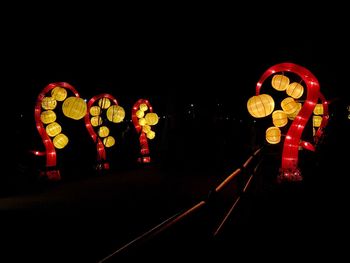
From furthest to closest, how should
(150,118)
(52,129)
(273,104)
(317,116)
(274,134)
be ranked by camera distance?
(317,116) < (150,118) < (274,134) < (52,129) < (273,104)

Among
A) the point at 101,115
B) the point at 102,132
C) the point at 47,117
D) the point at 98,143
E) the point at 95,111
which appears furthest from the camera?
the point at 101,115

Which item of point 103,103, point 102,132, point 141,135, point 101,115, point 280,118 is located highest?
point 103,103

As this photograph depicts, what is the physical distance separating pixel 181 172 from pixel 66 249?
9.03m

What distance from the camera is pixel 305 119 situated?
10.6 m

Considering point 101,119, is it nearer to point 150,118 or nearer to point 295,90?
point 150,118

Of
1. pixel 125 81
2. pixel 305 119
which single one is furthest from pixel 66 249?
pixel 125 81

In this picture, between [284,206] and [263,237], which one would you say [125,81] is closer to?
[284,206]

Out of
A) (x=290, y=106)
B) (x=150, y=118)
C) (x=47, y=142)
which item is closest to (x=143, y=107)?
(x=150, y=118)

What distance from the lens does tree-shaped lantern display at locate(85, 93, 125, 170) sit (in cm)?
1565

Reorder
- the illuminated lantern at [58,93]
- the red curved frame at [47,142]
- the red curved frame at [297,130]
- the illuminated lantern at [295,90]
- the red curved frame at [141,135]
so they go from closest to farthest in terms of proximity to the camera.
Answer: the red curved frame at [297,130], the illuminated lantern at [295,90], the red curved frame at [47,142], the illuminated lantern at [58,93], the red curved frame at [141,135]

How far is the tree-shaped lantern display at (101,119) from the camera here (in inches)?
616

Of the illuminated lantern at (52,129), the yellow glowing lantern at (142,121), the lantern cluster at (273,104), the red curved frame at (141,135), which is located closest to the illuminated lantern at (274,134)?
the lantern cluster at (273,104)

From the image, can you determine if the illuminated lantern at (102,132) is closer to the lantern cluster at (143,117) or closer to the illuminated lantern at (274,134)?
the lantern cluster at (143,117)

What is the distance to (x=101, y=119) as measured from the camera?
16.1 m
